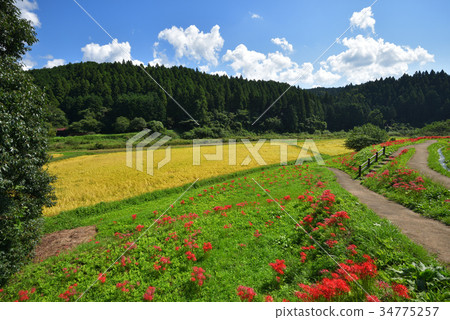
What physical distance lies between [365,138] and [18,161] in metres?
44.5

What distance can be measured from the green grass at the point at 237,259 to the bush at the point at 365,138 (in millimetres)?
33360

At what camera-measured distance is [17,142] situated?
21.8 ft

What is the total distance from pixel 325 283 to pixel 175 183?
16788 millimetres

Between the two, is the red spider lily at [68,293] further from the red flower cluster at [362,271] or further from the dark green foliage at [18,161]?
the red flower cluster at [362,271]

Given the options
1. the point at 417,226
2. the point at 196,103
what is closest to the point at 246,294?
the point at 417,226

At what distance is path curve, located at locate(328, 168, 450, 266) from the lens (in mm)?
5596

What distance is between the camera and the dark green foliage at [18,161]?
598 cm

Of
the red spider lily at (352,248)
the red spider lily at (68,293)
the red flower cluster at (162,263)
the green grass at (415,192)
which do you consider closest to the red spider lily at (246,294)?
the red flower cluster at (162,263)

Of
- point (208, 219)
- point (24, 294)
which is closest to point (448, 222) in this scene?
point (208, 219)

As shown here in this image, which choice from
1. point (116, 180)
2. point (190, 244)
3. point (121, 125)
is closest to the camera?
point (190, 244)

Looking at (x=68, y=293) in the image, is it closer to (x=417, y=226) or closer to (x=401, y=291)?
(x=401, y=291)

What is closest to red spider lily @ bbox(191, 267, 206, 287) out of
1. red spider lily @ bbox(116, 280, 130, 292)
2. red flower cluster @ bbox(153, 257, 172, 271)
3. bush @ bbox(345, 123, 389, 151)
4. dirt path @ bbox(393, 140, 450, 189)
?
red flower cluster @ bbox(153, 257, 172, 271)

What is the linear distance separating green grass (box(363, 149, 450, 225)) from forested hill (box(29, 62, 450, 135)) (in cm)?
3820
